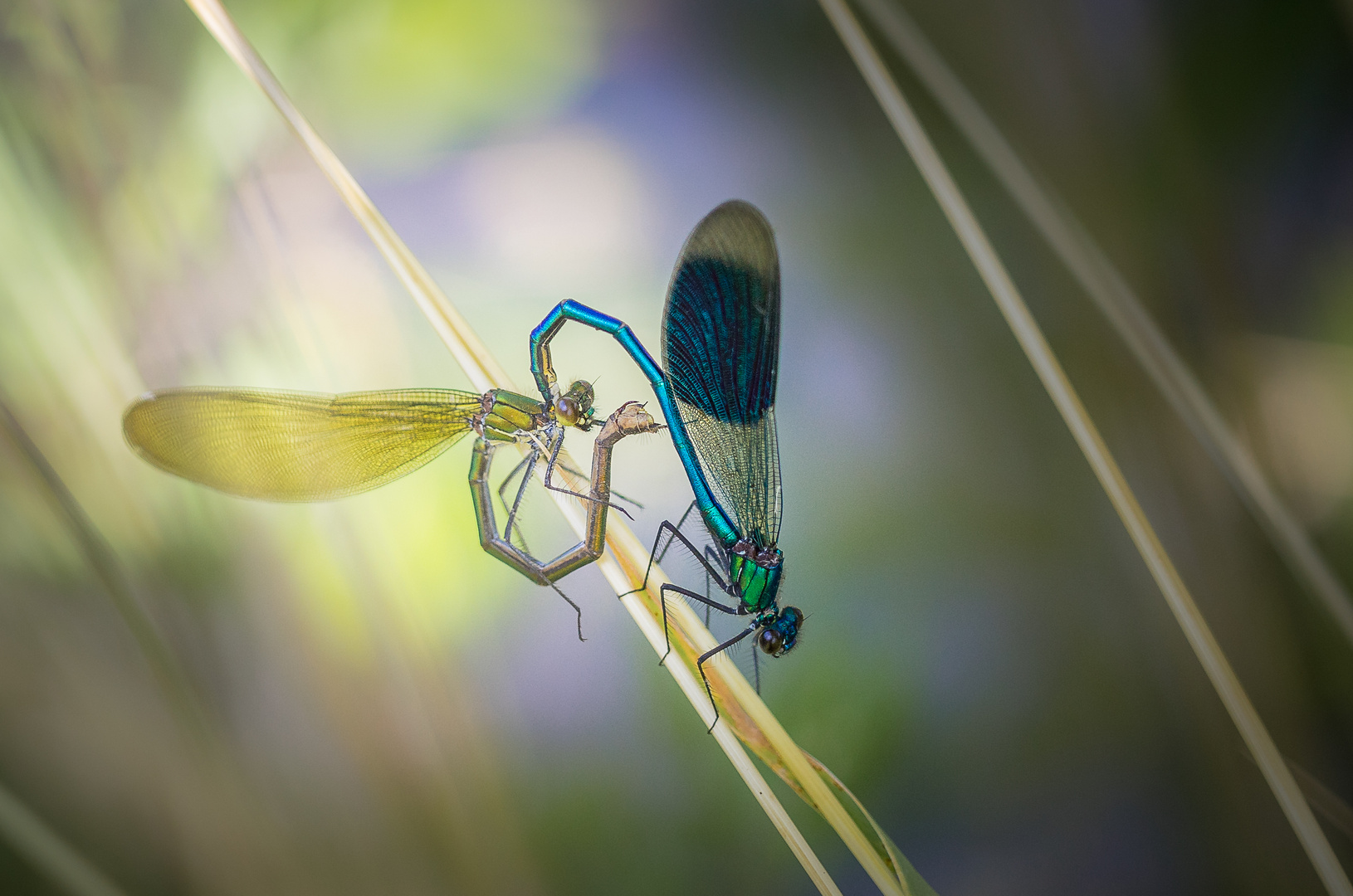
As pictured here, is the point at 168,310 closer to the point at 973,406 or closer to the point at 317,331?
the point at 317,331

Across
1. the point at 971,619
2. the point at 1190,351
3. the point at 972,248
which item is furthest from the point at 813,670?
the point at 1190,351

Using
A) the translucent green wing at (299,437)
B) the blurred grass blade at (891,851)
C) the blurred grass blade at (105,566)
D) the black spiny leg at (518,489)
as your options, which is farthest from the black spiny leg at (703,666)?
the blurred grass blade at (105,566)

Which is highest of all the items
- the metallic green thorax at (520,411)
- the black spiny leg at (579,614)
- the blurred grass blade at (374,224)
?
the blurred grass blade at (374,224)

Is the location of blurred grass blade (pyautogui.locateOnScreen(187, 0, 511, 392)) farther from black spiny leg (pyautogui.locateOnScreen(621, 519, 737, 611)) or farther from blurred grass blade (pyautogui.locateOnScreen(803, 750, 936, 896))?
blurred grass blade (pyautogui.locateOnScreen(803, 750, 936, 896))

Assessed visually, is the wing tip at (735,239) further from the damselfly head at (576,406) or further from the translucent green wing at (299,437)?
the translucent green wing at (299,437)

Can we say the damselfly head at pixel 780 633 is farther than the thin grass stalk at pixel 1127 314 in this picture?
No

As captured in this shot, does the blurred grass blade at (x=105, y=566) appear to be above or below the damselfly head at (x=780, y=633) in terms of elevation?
above
